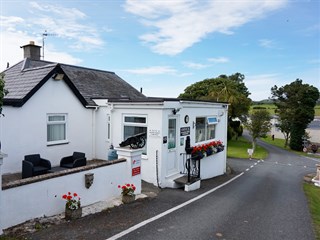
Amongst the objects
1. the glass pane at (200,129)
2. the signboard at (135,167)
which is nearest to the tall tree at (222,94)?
the glass pane at (200,129)

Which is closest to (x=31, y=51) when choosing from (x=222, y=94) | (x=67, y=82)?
(x=67, y=82)

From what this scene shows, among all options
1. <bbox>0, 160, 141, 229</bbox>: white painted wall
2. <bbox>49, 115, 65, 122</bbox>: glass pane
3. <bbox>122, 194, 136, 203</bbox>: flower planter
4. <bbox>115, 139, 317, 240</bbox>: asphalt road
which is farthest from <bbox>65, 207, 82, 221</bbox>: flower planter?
<bbox>49, 115, 65, 122</bbox>: glass pane

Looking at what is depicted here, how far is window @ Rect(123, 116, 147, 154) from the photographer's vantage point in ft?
37.1

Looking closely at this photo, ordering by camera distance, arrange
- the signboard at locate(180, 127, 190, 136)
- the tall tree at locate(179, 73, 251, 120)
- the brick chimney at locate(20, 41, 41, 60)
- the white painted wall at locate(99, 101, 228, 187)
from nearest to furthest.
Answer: the white painted wall at locate(99, 101, 228, 187) → the signboard at locate(180, 127, 190, 136) → the brick chimney at locate(20, 41, 41, 60) → the tall tree at locate(179, 73, 251, 120)

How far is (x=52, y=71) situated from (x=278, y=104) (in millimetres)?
45079

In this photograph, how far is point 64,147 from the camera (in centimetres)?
1252

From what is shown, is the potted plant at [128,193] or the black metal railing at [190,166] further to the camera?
the black metal railing at [190,166]

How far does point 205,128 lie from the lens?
1479cm

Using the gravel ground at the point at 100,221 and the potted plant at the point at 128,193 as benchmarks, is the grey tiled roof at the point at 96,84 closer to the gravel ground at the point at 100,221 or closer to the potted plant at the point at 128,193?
the potted plant at the point at 128,193

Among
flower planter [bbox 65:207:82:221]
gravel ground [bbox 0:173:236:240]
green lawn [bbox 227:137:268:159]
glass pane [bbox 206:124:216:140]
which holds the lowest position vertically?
green lawn [bbox 227:137:268:159]

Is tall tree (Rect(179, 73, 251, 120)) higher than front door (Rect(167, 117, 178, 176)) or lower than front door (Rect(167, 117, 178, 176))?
higher

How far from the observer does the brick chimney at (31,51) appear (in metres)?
16.3

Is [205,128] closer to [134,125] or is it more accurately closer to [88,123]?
[134,125]

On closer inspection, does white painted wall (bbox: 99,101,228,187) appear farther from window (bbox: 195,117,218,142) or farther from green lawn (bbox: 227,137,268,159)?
green lawn (bbox: 227,137,268,159)
